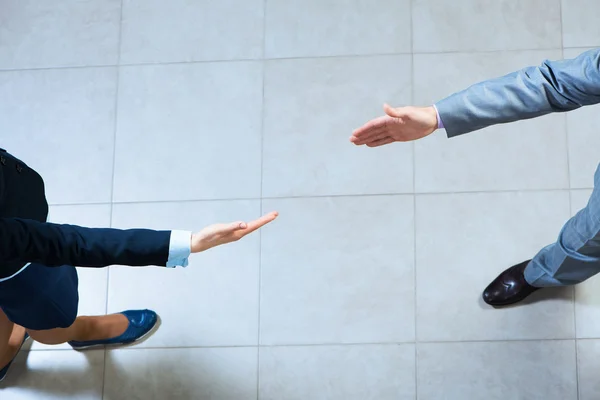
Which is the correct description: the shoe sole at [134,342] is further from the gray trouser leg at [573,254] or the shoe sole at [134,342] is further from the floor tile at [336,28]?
the gray trouser leg at [573,254]

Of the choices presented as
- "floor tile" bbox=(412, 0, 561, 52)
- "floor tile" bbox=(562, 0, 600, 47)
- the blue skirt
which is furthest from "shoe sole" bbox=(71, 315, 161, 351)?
"floor tile" bbox=(562, 0, 600, 47)

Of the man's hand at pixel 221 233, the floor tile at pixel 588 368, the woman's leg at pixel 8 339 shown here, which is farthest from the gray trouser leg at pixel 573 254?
the woman's leg at pixel 8 339

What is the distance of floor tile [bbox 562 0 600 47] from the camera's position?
2.46m

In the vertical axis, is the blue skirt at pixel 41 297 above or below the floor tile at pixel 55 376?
above

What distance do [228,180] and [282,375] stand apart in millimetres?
694

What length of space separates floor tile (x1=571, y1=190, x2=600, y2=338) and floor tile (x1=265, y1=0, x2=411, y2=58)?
40.0 inches

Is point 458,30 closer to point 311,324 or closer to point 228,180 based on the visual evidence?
point 228,180

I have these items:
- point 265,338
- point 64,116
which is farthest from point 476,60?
point 64,116

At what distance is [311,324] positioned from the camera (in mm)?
2332

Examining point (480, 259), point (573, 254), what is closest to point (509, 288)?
point (480, 259)

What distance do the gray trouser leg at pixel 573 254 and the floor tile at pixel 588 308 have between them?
0.68ft

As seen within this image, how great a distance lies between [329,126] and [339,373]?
0.85 metres

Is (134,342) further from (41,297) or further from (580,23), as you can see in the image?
(580,23)

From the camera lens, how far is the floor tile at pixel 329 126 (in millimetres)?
2424
